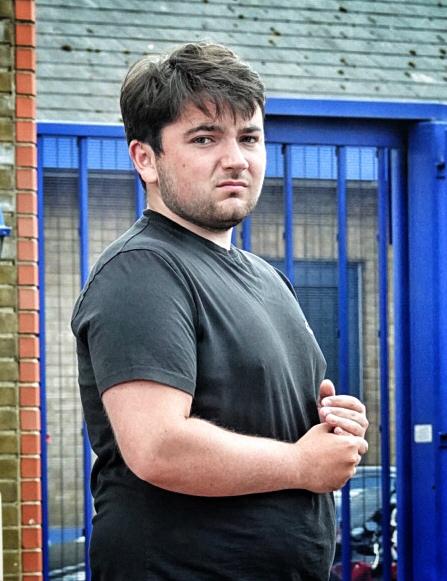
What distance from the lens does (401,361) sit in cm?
384

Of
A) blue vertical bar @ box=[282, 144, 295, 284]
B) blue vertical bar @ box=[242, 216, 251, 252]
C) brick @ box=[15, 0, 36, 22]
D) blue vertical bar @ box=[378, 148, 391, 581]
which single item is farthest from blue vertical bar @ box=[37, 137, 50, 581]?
blue vertical bar @ box=[378, 148, 391, 581]

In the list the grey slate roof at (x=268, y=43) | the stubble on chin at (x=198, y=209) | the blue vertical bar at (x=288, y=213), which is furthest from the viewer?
the grey slate roof at (x=268, y=43)

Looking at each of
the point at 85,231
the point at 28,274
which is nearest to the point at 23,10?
the point at 85,231

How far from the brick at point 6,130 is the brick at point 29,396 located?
87cm

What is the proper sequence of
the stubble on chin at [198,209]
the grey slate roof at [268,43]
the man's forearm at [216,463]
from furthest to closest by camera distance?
1. the grey slate roof at [268,43]
2. the stubble on chin at [198,209]
3. the man's forearm at [216,463]

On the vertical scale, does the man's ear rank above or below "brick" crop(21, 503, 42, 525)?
above

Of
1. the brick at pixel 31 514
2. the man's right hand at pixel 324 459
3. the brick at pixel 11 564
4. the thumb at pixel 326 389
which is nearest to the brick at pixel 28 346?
the brick at pixel 31 514

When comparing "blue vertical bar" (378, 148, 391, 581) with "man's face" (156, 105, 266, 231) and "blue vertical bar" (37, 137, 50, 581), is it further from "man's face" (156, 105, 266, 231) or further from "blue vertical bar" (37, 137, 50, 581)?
"man's face" (156, 105, 266, 231)

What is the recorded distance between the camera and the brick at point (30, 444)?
144 inches

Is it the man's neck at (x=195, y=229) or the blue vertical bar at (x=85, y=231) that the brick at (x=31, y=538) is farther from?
the man's neck at (x=195, y=229)

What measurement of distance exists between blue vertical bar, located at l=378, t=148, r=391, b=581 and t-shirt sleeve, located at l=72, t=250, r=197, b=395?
2.07 m

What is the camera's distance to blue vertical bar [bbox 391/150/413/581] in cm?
381

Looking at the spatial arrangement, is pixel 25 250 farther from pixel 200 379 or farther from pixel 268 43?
pixel 268 43

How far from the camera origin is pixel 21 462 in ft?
12.0
